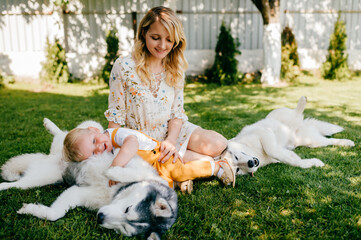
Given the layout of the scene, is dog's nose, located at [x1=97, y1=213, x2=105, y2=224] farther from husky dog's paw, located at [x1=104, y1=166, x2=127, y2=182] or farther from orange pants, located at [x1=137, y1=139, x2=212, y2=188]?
orange pants, located at [x1=137, y1=139, x2=212, y2=188]

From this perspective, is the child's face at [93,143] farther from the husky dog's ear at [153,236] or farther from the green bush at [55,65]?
the green bush at [55,65]

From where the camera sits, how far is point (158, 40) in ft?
8.64

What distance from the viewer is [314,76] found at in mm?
10281

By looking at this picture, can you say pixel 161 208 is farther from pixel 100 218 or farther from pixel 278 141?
pixel 278 141

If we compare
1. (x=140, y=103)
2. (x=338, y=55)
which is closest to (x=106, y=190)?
(x=140, y=103)

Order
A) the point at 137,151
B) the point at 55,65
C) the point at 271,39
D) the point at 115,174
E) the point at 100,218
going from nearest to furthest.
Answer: the point at 100,218 → the point at 115,174 → the point at 137,151 → the point at 271,39 → the point at 55,65

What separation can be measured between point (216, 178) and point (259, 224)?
0.82 m

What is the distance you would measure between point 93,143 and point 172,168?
73cm

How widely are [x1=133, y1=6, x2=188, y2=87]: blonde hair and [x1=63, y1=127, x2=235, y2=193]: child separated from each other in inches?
26.0

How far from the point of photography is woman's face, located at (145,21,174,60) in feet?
8.47

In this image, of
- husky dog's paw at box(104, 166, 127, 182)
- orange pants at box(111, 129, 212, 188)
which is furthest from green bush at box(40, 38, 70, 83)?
husky dog's paw at box(104, 166, 127, 182)

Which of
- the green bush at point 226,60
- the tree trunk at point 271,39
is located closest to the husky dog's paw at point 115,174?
the green bush at point 226,60

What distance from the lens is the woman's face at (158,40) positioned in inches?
102

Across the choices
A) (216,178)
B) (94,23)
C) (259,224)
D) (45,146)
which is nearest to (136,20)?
(94,23)
